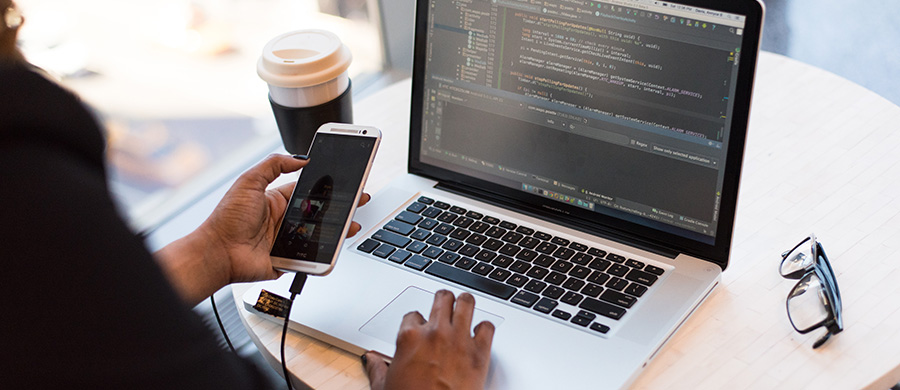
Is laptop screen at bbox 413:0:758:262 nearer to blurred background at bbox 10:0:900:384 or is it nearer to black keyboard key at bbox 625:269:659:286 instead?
black keyboard key at bbox 625:269:659:286

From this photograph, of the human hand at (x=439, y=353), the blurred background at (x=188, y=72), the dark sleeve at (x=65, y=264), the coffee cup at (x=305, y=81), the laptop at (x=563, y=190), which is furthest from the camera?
the blurred background at (x=188, y=72)

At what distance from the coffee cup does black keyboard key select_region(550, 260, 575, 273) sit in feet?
1.55

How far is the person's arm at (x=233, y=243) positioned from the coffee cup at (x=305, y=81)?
0.20m

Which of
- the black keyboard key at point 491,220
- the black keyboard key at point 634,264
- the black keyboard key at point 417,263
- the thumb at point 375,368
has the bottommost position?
the thumb at point 375,368

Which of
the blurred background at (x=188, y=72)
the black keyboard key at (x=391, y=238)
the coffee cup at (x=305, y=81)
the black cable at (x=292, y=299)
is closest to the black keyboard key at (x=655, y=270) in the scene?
the black keyboard key at (x=391, y=238)

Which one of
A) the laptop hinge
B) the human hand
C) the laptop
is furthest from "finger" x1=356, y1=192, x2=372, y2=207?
the human hand

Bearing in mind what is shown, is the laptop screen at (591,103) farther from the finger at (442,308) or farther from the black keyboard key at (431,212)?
the finger at (442,308)

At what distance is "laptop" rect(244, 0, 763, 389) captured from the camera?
854 mm

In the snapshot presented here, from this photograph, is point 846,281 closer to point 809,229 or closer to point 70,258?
point 809,229

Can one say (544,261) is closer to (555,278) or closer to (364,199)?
(555,278)

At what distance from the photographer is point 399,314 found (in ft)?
2.96

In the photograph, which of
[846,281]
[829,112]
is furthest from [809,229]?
[829,112]

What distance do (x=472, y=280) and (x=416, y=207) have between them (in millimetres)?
187

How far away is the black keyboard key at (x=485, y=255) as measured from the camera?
975 mm
